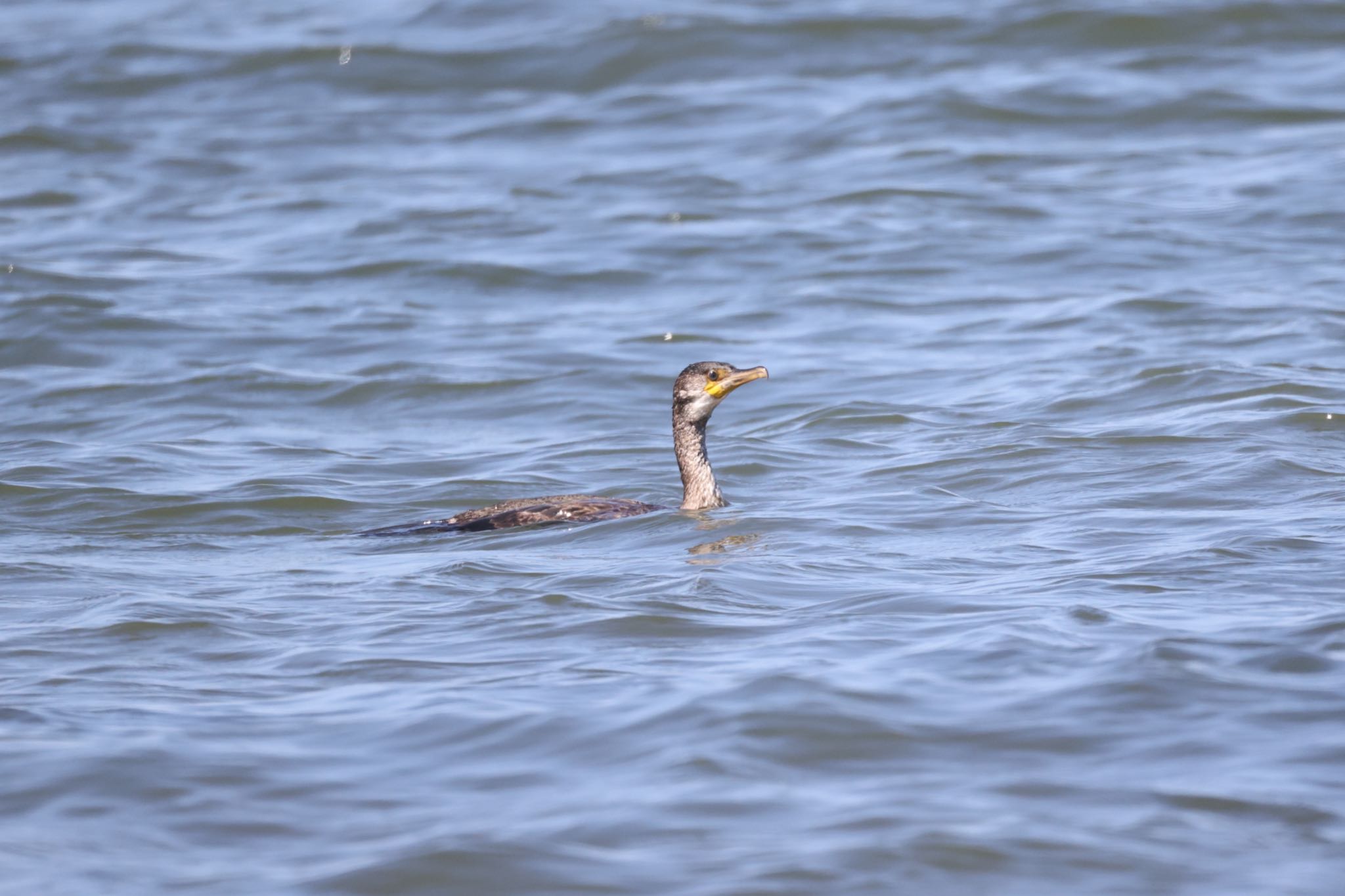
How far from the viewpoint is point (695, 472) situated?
28.8ft

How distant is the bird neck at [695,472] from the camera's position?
8.70m

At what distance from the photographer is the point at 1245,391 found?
1004 cm

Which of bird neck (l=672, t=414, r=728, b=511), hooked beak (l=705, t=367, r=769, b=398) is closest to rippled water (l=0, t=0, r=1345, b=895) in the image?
bird neck (l=672, t=414, r=728, b=511)

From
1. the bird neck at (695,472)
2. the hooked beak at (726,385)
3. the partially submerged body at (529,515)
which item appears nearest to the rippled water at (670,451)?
the partially submerged body at (529,515)

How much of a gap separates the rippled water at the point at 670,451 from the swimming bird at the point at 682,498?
7.2 inches

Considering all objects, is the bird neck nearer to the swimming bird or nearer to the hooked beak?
the swimming bird

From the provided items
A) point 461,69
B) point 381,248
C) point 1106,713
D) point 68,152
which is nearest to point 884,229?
point 381,248

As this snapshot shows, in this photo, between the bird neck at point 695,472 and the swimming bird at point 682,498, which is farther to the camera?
the bird neck at point 695,472

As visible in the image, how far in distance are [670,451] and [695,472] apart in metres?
1.69

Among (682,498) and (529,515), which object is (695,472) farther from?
(529,515)

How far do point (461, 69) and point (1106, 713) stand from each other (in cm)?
1718

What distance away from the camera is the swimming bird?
26.9ft

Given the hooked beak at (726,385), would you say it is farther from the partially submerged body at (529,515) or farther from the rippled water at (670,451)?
the partially submerged body at (529,515)

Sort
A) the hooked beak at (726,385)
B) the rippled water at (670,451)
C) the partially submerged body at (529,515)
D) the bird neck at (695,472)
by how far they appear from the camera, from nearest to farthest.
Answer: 1. the rippled water at (670,451)
2. the partially submerged body at (529,515)
3. the bird neck at (695,472)
4. the hooked beak at (726,385)
